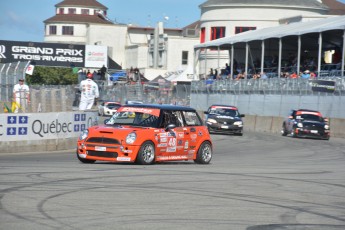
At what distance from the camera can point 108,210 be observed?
34.6 ft

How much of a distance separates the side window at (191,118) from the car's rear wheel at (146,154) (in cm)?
175

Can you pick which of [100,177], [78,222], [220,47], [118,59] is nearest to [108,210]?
[78,222]

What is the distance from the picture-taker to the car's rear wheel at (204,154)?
20031mm

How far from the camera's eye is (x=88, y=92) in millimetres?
26281

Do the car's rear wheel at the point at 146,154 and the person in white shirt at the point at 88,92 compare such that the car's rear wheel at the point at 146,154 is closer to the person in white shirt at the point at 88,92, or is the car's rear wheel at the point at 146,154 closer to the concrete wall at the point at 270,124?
the person in white shirt at the point at 88,92

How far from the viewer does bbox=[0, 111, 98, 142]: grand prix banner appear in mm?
21719

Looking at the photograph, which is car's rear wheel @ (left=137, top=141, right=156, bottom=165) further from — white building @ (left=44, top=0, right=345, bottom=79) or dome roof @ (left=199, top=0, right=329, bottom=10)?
dome roof @ (left=199, top=0, right=329, bottom=10)

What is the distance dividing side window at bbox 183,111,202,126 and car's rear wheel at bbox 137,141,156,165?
175cm

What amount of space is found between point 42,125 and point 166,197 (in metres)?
11.5

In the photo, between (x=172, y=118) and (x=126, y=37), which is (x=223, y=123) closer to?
(x=172, y=118)

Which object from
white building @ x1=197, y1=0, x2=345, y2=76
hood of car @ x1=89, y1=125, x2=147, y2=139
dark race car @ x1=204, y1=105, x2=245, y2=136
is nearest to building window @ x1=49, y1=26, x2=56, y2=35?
white building @ x1=197, y1=0, x2=345, y2=76

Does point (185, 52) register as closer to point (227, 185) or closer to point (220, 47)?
point (220, 47)

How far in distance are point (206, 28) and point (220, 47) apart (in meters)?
26.5

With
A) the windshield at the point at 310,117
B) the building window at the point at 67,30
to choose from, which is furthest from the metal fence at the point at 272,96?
the building window at the point at 67,30
